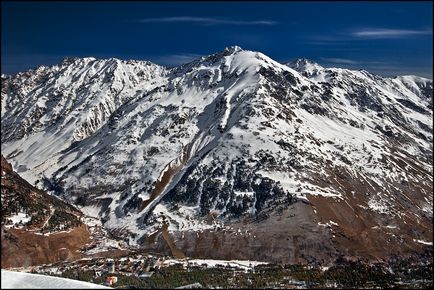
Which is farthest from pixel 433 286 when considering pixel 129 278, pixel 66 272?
pixel 66 272

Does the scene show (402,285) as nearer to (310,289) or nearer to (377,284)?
(377,284)

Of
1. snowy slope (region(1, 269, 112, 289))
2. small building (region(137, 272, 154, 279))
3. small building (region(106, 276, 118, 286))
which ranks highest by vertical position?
small building (region(137, 272, 154, 279))

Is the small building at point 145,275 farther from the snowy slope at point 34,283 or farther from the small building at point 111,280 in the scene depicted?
the snowy slope at point 34,283

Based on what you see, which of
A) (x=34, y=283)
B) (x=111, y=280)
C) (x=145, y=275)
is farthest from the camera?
(x=145, y=275)

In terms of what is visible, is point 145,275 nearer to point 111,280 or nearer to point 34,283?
point 111,280

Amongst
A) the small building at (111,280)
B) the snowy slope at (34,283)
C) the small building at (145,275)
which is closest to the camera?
the snowy slope at (34,283)

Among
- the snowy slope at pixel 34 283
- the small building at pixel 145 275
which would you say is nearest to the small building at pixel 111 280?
the small building at pixel 145 275

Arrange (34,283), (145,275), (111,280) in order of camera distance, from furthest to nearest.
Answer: (145,275) → (111,280) → (34,283)

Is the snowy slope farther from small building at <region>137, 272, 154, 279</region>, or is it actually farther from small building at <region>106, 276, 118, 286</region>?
small building at <region>137, 272, 154, 279</region>

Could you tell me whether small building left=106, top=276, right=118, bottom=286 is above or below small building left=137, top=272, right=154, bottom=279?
below

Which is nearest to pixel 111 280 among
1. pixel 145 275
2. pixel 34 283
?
pixel 145 275

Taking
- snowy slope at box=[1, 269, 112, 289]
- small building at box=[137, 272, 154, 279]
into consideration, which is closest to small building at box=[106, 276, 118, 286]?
small building at box=[137, 272, 154, 279]
